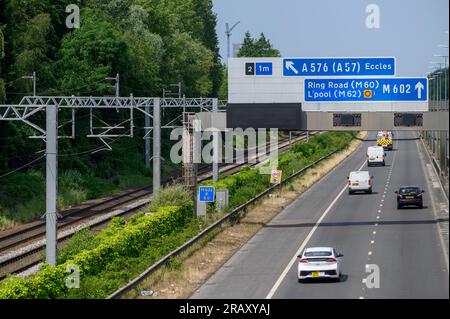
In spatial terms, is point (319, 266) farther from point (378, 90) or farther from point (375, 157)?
point (375, 157)

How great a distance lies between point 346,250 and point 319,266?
27.3ft

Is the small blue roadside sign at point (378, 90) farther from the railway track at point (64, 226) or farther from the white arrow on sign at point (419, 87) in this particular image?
the railway track at point (64, 226)

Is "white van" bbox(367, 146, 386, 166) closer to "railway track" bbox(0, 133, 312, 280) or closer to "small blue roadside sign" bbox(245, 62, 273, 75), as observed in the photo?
"railway track" bbox(0, 133, 312, 280)

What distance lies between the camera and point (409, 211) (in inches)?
2375

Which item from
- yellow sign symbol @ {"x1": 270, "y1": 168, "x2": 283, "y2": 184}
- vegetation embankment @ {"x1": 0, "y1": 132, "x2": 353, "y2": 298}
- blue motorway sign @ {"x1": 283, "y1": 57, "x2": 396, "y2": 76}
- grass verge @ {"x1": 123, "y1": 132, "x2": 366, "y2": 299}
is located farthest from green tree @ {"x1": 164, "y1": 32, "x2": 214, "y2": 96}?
blue motorway sign @ {"x1": 283, "y1": 57, "x2": 396, "y2": 76}

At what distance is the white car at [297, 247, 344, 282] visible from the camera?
35.3m

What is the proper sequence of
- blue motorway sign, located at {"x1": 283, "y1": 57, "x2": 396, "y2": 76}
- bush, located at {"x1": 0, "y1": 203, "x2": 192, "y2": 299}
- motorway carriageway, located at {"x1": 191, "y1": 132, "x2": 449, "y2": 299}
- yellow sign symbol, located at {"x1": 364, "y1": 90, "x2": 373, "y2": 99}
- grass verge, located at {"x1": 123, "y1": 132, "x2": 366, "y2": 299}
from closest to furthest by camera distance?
bush, located at {"x1": 0, "y1": 203, "x2": 192, "y2": 299}, motorway carriageway, located at {"x1": 191, "y1": 132, "x2": 449, "y2": 299}, grass verge, located at {"x1": 123, "y1": 132, "x2": 366, "y2": 299}, yellow sign symbol, located at {"x1": 364, "y1": 90, "x2": 373, "y2": 99}, blue motorway sign, located at {"x1": 283, "y1": 57, "x2": 396, "y2": 76}

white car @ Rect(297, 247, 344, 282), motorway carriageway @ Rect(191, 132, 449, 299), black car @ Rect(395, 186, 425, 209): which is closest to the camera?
motorway carriageway @ Rect(191, 132, 449, 299)

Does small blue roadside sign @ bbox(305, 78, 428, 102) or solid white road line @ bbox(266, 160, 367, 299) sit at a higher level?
small blue roadside sign @ bbox(305, 78, 428, 102)

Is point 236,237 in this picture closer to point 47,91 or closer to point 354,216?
point 354,216

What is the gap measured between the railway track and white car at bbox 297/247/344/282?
527 inches

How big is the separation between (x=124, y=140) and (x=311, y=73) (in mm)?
49216

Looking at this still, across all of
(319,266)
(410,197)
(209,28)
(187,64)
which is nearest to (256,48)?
(209,28)
